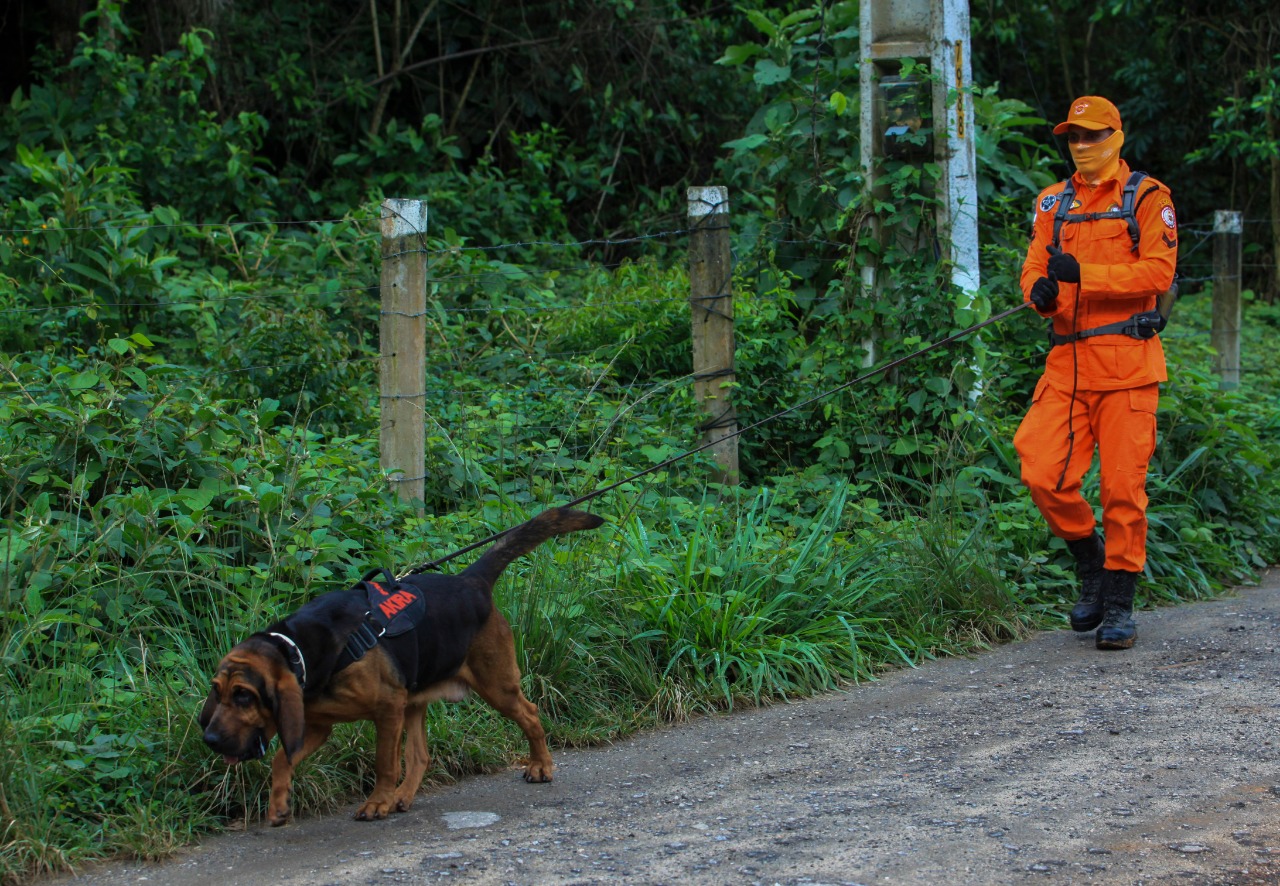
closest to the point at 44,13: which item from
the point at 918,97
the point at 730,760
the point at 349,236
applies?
the point at 349,236

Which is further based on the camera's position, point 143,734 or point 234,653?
point 143,734

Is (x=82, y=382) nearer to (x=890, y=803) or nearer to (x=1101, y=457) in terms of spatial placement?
(x=890, y=803)

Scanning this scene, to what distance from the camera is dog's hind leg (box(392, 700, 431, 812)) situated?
390 centimetres

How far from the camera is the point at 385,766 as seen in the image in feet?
12.4

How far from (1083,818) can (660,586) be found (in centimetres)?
191

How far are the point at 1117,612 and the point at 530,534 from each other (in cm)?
278

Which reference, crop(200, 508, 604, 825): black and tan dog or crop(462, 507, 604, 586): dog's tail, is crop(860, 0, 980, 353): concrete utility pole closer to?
crop(462, 507, 604, 586): dog's tail

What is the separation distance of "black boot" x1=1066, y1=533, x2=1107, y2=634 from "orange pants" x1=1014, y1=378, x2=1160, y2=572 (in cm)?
11

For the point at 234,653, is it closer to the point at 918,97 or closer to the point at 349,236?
the point at 918,97

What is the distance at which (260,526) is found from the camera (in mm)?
4824

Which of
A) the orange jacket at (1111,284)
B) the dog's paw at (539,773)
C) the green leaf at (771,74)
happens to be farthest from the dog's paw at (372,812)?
the green leaf at (771,74)

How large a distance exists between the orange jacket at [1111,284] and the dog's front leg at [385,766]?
325 cm

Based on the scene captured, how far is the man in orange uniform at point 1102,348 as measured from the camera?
211 inches

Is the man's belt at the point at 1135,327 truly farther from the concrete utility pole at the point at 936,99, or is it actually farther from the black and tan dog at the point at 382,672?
the black and tan dog at the point at 382,672
